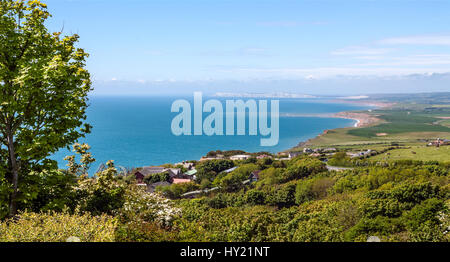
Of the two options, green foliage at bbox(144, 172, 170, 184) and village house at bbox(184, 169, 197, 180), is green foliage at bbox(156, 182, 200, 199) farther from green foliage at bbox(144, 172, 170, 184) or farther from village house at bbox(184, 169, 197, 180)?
village house at bbox(184, 169, 197, 180)

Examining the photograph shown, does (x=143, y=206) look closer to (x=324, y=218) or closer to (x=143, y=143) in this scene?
(x=324, y=218)

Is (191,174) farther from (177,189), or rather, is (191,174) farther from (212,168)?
(177,189)

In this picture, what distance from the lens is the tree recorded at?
9.80 metres

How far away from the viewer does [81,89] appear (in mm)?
11336

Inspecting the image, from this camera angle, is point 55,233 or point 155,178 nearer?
point 55,233

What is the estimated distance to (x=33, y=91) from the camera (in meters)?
9.78

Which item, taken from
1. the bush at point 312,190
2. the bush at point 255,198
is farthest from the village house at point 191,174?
the bush at point 312,190

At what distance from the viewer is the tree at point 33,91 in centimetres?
980

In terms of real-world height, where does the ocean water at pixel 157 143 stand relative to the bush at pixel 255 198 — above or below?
below

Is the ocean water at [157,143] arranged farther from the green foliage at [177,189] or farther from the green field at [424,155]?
the green field at [424,155]

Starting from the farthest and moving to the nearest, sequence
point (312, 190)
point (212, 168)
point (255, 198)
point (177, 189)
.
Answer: point (212, 168), point (177, 189), point (312, 190), point (255, 198)

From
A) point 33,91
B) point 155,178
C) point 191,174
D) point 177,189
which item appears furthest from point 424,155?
point 33,91

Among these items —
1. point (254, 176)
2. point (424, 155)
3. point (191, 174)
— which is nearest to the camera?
point (254, 176)
